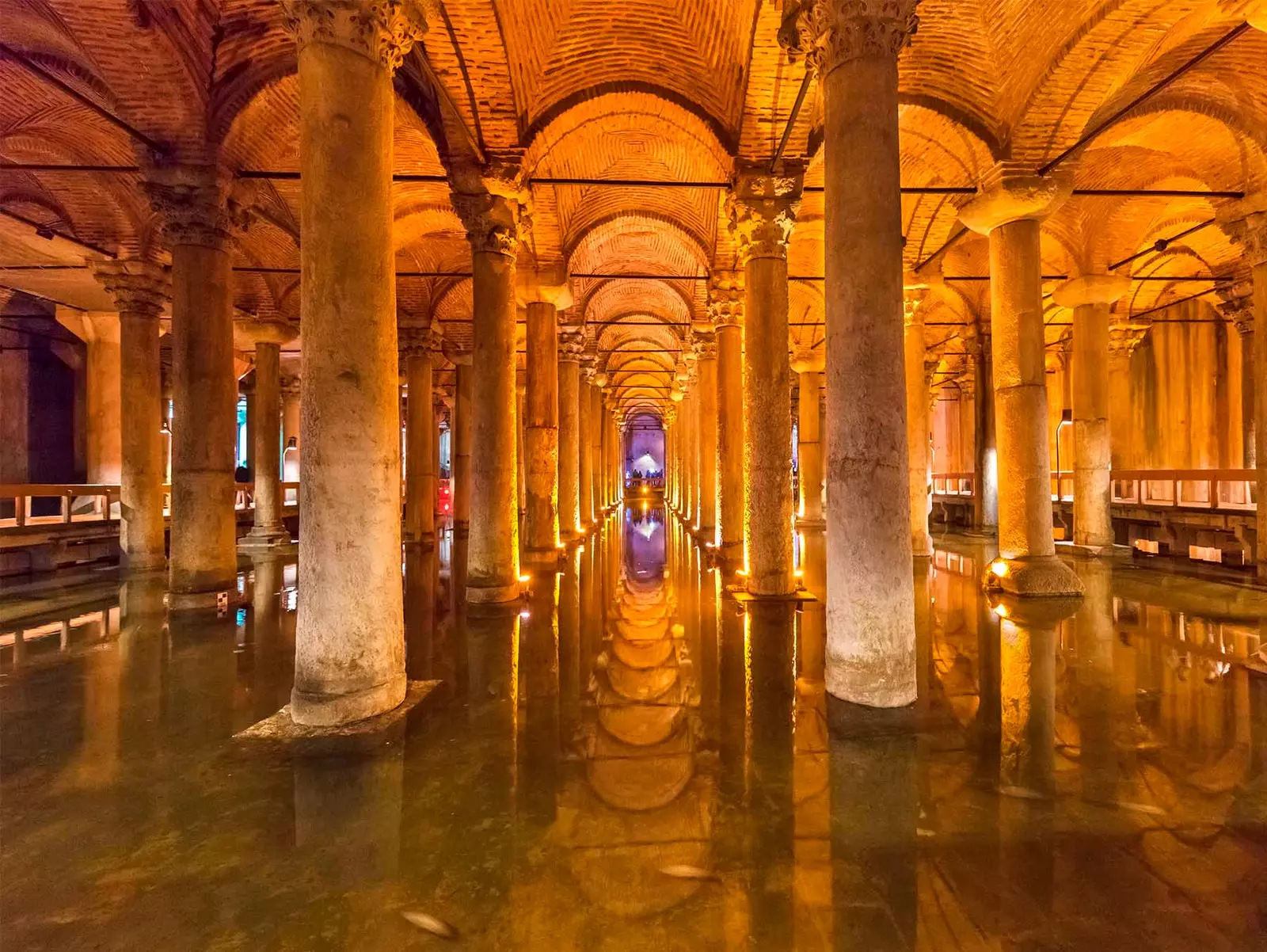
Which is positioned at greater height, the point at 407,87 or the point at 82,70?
the point at 82,70

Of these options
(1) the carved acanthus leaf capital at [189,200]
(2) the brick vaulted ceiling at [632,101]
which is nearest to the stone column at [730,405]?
(2) the brick vaulted ceiling at [632,101]

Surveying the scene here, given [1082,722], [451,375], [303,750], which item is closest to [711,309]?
[1082,722]

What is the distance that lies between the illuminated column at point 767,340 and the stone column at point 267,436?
39.0ft

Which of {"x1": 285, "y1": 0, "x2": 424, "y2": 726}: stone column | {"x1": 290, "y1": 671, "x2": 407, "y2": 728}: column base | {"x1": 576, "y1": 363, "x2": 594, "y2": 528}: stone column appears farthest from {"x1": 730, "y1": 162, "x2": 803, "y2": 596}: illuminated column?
{"x1": 576, "y1": 363, "x2": 594, "y2": 528}: stone column

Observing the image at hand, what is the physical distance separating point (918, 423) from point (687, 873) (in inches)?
453

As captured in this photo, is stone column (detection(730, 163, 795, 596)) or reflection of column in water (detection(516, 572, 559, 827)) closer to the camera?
reflection of column in water (detection(516, 572, 559, 827))

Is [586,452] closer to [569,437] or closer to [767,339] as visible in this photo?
[569,437]

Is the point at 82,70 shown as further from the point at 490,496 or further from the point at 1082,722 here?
the point at 1082,722

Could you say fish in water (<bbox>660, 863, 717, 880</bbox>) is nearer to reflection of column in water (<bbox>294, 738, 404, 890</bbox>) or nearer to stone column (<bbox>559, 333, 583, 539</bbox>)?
reflection of column in water (<bbox>294, 738, 404, 890</bbox>)

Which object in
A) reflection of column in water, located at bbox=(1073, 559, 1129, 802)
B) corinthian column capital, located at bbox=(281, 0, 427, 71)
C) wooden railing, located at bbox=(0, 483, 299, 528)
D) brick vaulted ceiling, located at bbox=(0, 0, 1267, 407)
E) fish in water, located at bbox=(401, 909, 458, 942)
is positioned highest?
brick vaulted ceiling, located at bbox=(0, 0, 1267, 407)

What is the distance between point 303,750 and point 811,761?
310cm

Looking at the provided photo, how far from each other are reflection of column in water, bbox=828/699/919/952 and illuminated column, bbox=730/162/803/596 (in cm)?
408

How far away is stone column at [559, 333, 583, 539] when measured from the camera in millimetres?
15086

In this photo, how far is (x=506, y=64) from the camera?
23.4 feet
